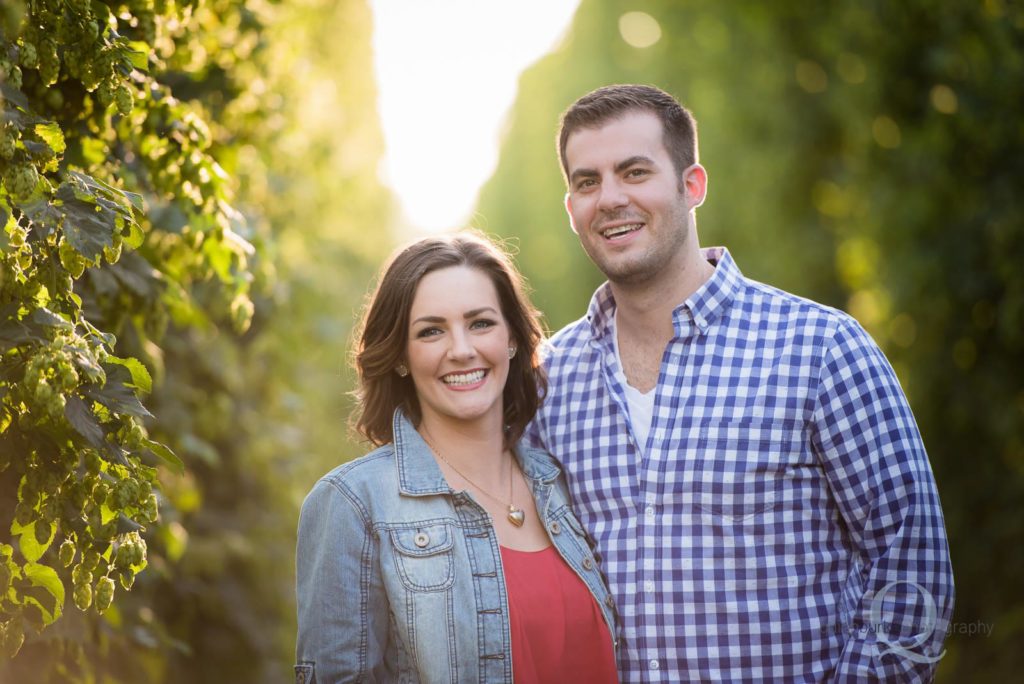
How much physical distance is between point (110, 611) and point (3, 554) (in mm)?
775

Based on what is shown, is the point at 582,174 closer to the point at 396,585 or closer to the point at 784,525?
the point at 784,525

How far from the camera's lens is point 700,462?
2.75 metres

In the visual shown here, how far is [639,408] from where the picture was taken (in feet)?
9.72

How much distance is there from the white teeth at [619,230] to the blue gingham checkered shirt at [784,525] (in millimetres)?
454

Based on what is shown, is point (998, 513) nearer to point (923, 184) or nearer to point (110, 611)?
point (923, 184)

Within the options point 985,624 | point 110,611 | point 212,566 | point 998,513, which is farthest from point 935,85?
point 110,611

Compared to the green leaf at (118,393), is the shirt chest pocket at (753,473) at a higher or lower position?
lower

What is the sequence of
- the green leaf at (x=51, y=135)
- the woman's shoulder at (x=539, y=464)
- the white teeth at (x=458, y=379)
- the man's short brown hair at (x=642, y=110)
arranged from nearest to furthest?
the green leaf at (x=51, y=135), the white teeth at (x=458, y=379), the woman's shoulder at (x=539, y=464), the man's short brown hair at (x=642, y=110)

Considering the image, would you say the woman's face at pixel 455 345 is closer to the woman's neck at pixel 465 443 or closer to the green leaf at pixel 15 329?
the woman's neck at pixel 465 443

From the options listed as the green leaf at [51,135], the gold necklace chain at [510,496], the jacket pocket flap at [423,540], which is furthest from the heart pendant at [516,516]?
the green leaf at [51,135]

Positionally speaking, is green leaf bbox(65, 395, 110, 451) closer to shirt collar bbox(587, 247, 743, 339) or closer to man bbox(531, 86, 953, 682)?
man bbox(531, 86, 953, 682)

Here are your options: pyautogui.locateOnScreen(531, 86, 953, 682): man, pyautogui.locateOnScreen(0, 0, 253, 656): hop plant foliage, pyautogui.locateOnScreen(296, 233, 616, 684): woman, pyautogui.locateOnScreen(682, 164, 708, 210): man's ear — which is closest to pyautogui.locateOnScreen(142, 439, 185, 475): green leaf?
pyautogui.locateOnScreen(0, 0, 253, 656): hop plant foliage

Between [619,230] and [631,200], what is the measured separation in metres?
0.09

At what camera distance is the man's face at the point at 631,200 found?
119 inches
